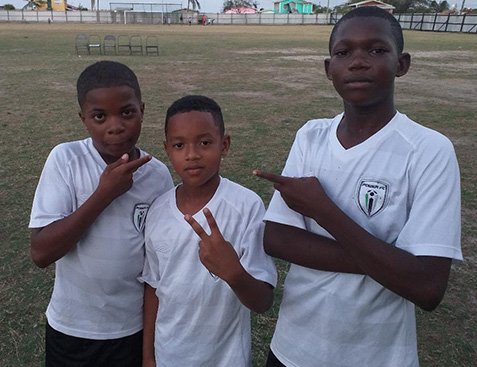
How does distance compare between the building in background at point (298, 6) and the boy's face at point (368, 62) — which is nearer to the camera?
the boy's face at point (368, 62)

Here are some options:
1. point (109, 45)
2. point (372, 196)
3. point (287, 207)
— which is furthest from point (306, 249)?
point (109, 45)

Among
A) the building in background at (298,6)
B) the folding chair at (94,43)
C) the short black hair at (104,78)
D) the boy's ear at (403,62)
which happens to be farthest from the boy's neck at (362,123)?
the building in background at (298,6)

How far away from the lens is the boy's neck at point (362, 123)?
1.52 metres

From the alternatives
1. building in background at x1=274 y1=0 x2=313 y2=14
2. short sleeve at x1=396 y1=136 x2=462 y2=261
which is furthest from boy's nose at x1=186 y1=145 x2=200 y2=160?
building in background at x1=274 y1=0 x2=313 y2=14

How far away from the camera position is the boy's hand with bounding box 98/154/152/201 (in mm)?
1572

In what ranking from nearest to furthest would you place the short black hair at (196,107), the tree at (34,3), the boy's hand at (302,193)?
the boy's hand at (302,193) → the short black hair at (196,107) → the tree at (34,3)

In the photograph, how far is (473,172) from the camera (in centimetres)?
563

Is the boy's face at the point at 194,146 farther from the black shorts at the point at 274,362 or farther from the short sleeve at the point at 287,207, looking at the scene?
the black shorts at the point at 274,362

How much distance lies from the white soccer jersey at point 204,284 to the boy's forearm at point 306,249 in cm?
6

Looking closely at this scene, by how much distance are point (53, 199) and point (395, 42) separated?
53.0 inches

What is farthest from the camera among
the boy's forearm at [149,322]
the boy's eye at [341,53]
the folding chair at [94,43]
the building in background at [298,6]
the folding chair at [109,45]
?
the building in background at [298,6]

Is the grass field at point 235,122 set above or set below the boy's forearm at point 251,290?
below

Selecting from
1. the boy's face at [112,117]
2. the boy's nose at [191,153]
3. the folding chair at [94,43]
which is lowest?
the folding chair at [94,43]

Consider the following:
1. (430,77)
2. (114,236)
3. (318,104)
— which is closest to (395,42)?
(114,236)
